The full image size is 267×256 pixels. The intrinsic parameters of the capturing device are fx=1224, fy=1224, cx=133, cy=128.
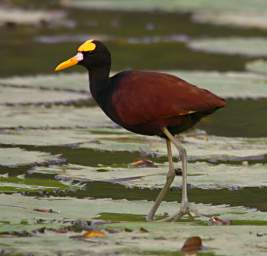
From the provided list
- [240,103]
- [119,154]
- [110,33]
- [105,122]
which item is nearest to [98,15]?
[110,33]

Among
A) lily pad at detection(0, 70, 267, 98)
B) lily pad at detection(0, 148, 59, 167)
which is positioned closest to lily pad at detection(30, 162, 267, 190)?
lily pad at detection(0, 148, 59, 167)

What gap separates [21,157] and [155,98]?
6.06ft

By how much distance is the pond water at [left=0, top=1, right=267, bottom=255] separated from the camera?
6676mm

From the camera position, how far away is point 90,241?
591 centimetres

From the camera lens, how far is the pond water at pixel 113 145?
6.68 m

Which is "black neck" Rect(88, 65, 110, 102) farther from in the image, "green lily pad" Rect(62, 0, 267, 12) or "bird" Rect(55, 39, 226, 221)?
"green lily pad" Rect(62, 0, 267, 12)

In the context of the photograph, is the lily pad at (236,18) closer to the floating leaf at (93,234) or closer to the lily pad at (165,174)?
the lily pad at (165,174)

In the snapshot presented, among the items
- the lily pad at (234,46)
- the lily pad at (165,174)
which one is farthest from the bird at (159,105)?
the lily pad at (234,46)

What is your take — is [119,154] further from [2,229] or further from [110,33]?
[110,33]

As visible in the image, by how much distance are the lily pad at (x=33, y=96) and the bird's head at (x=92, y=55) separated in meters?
3.85

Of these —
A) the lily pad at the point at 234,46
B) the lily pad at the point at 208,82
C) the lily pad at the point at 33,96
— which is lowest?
the lily pad at the point at 234,46

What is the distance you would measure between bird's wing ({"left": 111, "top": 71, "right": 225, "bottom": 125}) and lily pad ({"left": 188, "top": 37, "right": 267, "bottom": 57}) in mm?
8502

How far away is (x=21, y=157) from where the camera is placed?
8594 millimetres

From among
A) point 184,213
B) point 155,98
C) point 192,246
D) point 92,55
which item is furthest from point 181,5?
point 192,246
